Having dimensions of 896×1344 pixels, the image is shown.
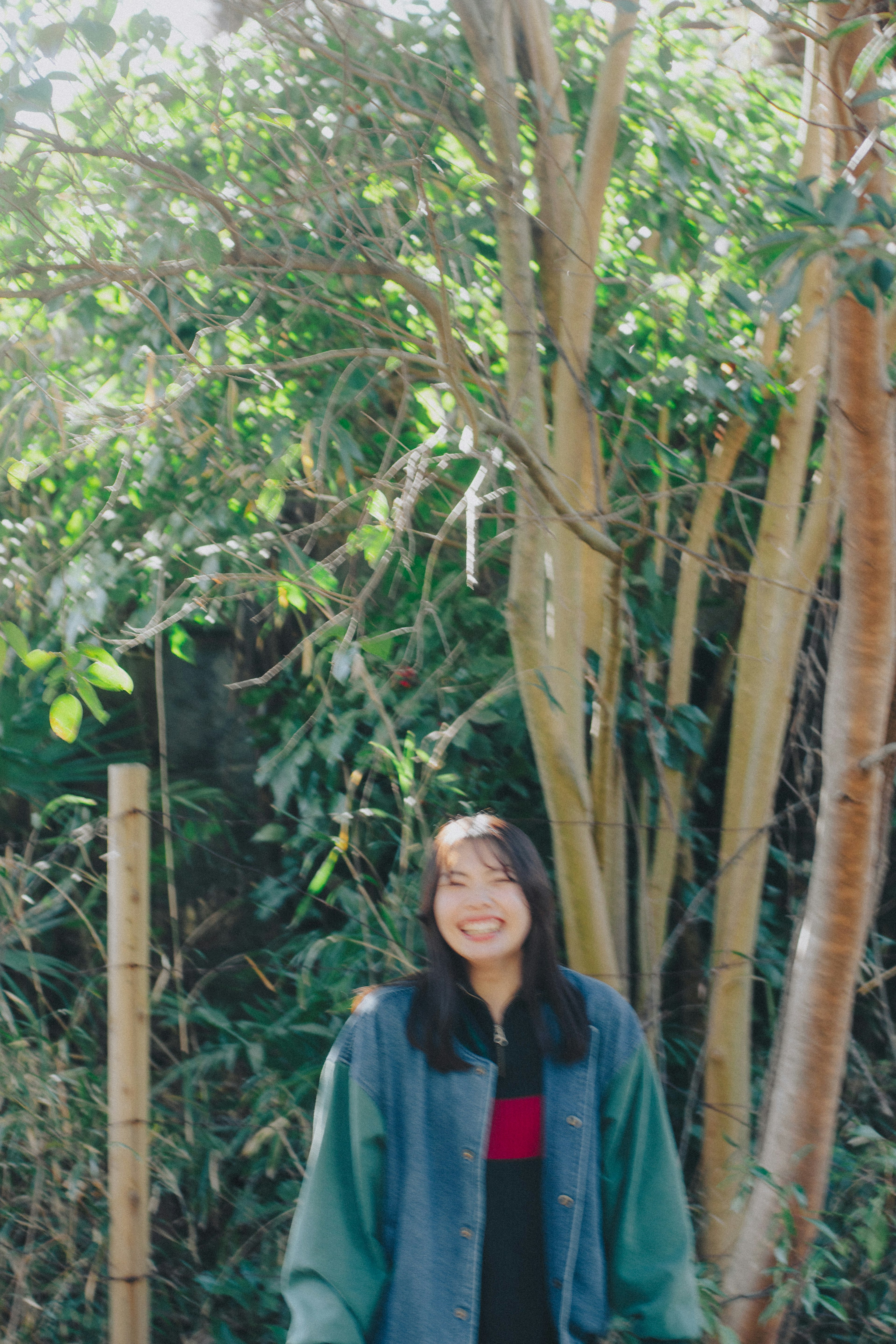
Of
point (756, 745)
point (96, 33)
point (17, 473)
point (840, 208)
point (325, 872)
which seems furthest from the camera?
point (325, 872)

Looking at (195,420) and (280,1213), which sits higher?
(195,420)

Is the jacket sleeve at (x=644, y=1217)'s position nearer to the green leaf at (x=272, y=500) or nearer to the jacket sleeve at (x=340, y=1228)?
the jacket sleeve at (x=340, y=1228)

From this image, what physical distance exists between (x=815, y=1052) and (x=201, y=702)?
266 cm

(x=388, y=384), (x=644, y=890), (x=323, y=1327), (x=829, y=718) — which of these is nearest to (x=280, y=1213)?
(x=644, y=890)

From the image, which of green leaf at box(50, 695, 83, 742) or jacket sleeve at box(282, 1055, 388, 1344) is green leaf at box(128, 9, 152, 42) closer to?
green leaf at box(50, 695, 83, 742)

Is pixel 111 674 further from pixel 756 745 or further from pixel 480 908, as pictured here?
pixel 756 745

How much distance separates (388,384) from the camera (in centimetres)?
307

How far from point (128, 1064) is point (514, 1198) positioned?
3.46 ft

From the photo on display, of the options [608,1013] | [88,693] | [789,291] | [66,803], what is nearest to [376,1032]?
[608,1013]

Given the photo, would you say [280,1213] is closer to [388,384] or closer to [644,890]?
[644,890]

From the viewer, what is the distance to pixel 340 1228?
1.49m

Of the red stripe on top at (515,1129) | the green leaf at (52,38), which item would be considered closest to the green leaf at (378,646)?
Answer: the red stripe on top at (515,1129)

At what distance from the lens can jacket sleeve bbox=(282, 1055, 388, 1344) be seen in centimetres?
144

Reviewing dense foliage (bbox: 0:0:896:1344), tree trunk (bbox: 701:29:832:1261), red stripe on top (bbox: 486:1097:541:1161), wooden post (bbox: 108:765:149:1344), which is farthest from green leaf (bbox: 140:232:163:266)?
red stripe on top (bbox: 486:1097:541:1161)
